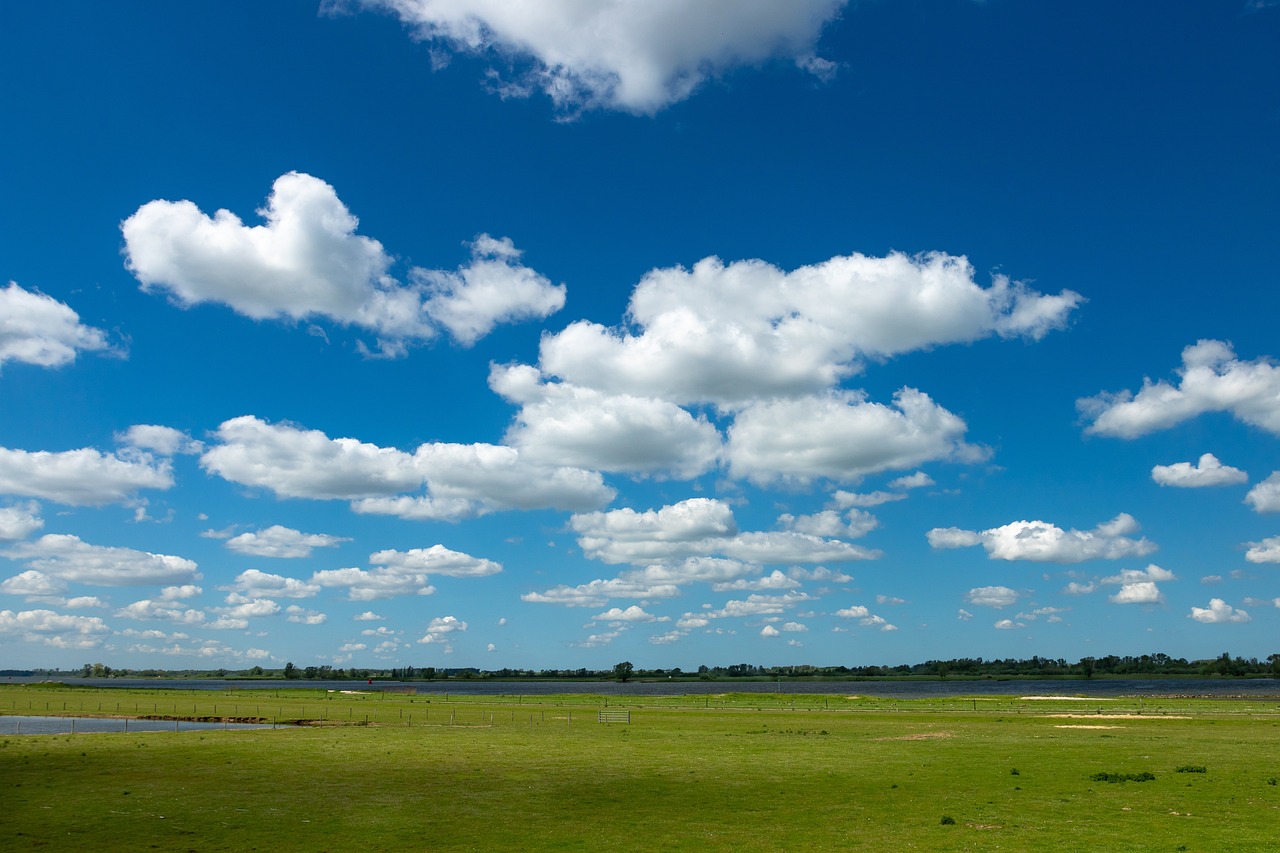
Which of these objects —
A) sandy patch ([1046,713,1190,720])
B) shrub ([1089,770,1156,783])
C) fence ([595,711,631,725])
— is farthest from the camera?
fence ([595,711,631,725])

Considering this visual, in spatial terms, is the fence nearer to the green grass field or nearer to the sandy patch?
the green grass field

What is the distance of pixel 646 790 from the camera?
40.0 m

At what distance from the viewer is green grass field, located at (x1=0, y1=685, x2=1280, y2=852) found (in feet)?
94.2

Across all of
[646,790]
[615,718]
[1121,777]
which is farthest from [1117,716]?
[646,790]

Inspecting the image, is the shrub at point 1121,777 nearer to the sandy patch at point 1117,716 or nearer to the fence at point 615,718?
the fence at point 615,718

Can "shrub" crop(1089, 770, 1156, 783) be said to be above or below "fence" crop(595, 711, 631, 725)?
above

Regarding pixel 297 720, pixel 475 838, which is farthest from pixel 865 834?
pixel 297 720

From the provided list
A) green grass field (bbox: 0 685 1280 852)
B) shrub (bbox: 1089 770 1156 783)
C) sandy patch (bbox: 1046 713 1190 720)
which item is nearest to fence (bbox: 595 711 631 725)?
green grass field (bbox: 0 685 1280 852)

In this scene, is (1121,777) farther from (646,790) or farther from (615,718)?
(615,718)

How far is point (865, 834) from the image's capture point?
29.1 metres

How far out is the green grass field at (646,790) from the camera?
28719 mm

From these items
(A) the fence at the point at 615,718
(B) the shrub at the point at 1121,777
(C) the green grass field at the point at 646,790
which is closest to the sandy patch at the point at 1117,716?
(C) the green grass field at the point at 646,790

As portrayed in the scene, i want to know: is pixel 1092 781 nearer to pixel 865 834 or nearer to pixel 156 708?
pixel 865 834

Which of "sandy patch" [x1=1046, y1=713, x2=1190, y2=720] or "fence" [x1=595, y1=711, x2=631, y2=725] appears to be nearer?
"sandy patch" [x1=1046, y1=713, x2=1190, y2=720]
